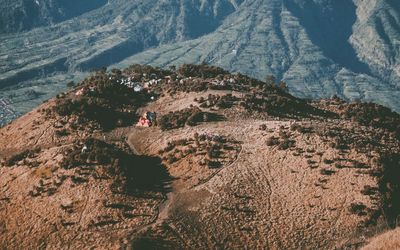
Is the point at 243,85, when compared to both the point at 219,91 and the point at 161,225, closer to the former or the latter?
the point at 219,91

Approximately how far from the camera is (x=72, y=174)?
6675cm

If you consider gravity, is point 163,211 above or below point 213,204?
above

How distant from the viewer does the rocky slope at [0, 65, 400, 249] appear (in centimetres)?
5812

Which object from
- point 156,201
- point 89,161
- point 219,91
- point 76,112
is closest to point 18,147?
point 76,112

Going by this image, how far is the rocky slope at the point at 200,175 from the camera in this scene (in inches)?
2288

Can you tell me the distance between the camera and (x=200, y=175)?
6738 cm

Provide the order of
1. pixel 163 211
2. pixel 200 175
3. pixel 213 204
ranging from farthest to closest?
pixel 200 175 < pixel 213 204 < pixel 163 211

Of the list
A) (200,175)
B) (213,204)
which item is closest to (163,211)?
(213,204)

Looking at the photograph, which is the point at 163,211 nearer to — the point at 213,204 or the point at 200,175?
the point at 213,204

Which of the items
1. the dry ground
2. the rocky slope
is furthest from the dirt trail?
the rocky slope

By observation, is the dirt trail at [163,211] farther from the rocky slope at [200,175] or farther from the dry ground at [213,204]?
the rocky slope at [200,175]

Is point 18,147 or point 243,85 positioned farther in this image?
point 243,85

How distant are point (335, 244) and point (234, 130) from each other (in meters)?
25.5

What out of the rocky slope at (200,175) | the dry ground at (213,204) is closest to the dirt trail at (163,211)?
the dry ground at (213,204)
